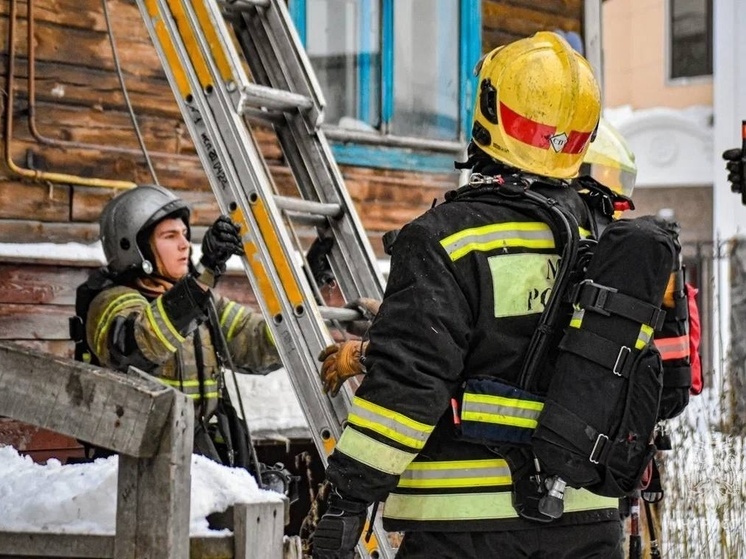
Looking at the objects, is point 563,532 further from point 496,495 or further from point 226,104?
point 226,104

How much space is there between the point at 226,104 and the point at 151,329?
86cm

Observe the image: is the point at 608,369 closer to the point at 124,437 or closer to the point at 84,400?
the point at 124,437

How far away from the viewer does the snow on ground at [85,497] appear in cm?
297

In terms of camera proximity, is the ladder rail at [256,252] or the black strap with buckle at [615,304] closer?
the black strap with buckle at [615,304]

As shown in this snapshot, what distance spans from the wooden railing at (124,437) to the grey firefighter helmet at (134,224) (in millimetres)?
1886

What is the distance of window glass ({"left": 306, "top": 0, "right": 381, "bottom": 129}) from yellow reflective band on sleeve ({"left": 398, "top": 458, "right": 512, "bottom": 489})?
15.0ft

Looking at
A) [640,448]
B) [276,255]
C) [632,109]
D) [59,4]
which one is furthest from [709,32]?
[640,448]

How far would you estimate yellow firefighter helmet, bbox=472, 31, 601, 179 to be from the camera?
292cm

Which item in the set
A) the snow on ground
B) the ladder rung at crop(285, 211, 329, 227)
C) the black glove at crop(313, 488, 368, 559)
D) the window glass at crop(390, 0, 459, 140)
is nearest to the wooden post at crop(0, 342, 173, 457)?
the snow on ground

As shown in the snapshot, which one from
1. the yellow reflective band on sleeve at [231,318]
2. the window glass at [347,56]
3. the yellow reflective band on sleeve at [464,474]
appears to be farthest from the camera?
the window glass at [347,56]

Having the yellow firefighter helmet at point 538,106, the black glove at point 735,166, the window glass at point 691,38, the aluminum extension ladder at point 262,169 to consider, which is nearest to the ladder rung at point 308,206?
the aluminum extension ladder at point 262,169

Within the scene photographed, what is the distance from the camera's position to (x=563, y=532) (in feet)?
9.13

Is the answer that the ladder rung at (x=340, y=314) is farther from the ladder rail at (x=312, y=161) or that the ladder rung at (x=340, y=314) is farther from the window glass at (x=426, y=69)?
the window glass at (x=426, y=69)

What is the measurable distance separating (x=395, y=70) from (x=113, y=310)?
3.39 m
